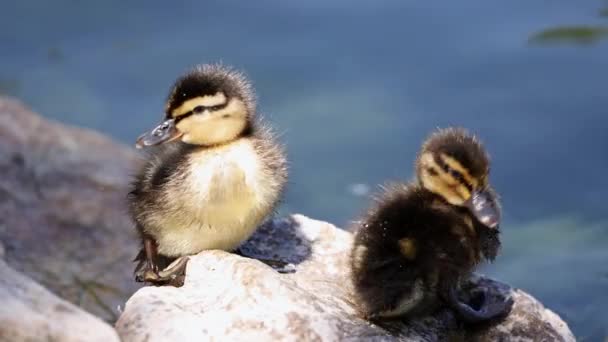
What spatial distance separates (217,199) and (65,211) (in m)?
2.01

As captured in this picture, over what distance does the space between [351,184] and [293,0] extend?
4.91 feet

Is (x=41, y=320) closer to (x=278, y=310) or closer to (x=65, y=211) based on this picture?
(x=278, y=310)

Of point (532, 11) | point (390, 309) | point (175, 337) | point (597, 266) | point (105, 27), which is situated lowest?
point (175, 337)

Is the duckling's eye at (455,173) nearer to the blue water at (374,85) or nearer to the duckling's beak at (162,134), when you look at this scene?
the duckling's beak at (162,134)

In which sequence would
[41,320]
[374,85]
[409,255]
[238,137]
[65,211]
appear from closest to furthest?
[41,320] → [409,255] → [238,137] → [65,211] → [374,85]

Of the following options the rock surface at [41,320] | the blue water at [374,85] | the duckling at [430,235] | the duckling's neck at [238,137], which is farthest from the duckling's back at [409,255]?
the blue water at [374,85]

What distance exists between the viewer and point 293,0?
23.9 feet

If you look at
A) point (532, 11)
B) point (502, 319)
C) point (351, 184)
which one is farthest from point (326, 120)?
point (502, 319)

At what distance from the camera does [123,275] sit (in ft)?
16.4

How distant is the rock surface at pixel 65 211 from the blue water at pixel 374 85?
1.13 metres

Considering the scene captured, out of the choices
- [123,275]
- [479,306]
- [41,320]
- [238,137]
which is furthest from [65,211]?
[41,320]

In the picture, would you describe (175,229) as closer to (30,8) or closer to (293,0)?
(293,0)

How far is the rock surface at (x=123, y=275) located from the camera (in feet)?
9.48

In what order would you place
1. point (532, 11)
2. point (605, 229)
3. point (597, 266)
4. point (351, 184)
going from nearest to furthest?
1. point (597, 266)
2. point (605, 229)
3. point (351, 184)
4. point (532, 11)
